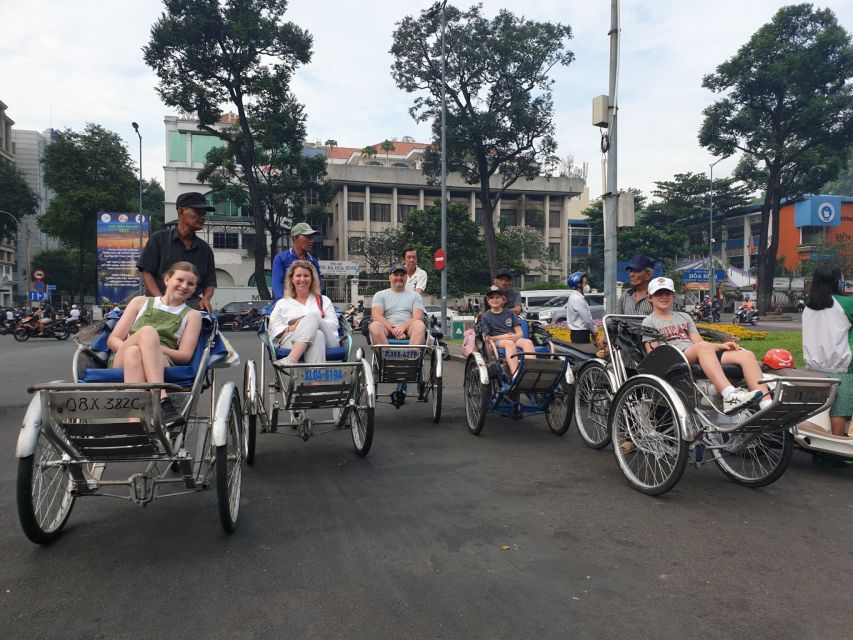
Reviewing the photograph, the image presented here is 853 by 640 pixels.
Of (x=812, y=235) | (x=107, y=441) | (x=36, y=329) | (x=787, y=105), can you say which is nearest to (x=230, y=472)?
(x=107, y=441)

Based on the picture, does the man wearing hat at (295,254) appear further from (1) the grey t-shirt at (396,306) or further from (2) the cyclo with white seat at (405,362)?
(1) the grey t-shirt at (396,306)

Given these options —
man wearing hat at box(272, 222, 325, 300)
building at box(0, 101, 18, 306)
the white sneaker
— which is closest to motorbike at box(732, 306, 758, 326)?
the white sneaker

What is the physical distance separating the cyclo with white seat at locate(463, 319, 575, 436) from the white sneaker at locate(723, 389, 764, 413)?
1.78m

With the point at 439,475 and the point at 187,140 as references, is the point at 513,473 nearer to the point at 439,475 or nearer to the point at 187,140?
the point at 439,475

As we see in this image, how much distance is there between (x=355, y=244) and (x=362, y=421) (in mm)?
50168

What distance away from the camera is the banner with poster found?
32.3 metres

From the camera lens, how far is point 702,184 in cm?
5606

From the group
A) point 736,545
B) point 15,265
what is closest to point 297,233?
point 736,545

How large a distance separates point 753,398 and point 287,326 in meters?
3.53

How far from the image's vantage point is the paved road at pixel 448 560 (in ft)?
8.47

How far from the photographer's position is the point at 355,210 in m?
58.4

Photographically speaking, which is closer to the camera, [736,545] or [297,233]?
[736,545]

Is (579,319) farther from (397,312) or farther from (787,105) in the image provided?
(787,105)

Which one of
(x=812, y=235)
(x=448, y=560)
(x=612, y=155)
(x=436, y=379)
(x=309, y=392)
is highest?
(x=812, y=235)
